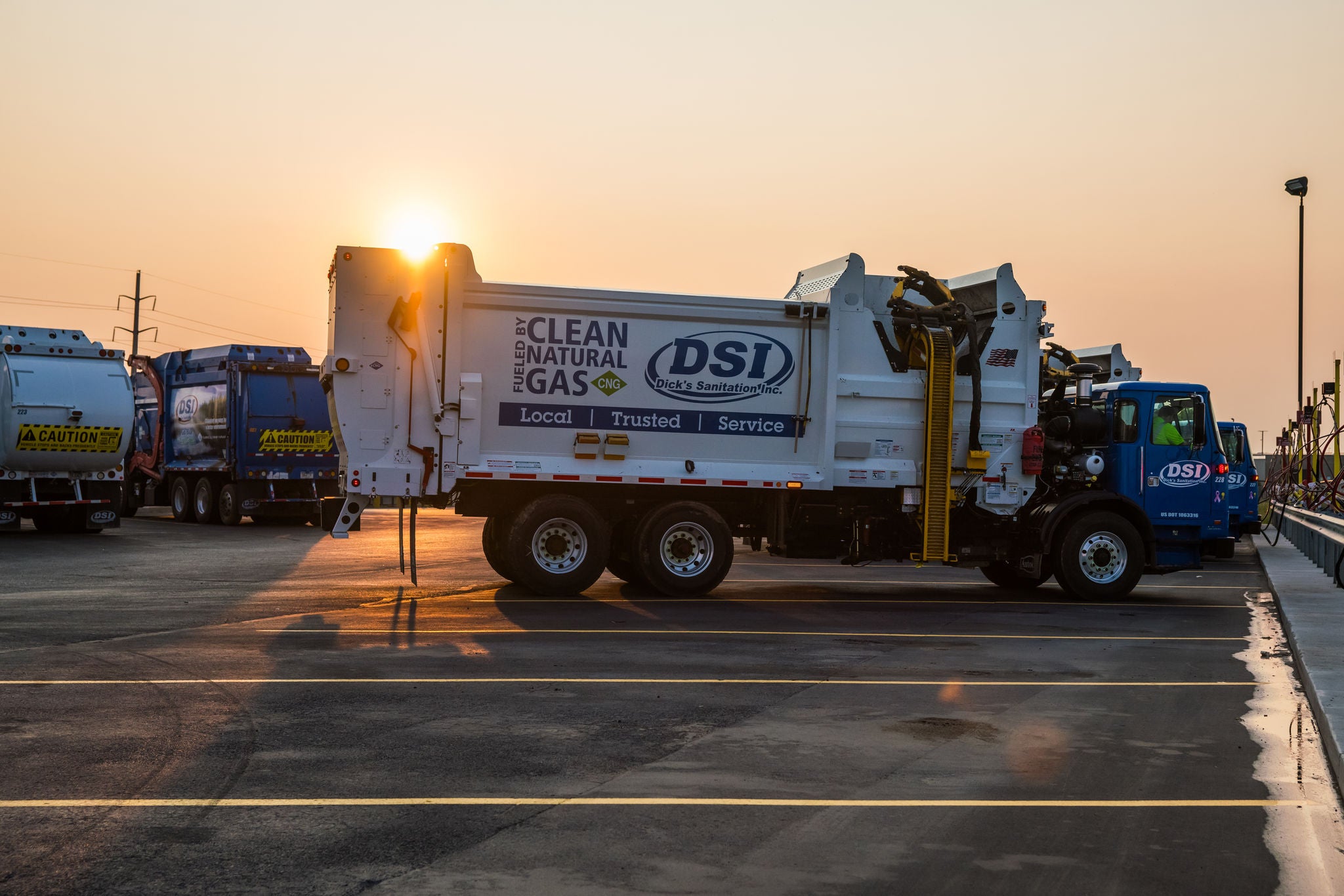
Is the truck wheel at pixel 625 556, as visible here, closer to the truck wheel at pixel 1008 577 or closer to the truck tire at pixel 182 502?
the truck wheel at pixel 1008 577

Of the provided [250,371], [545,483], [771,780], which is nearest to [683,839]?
[771,780]

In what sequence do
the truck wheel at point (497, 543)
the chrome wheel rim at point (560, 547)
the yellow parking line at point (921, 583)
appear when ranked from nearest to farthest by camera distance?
the chrome wheel rim at point (560, 547) < the truck wheel at point (497, 543) < the yellow parking line at point (921, 583)

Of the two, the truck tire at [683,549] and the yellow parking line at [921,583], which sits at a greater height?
the truck tire at [683,549]

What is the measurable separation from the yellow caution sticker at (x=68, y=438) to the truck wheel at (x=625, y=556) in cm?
1379

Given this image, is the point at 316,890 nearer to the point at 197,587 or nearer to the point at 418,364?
the point at 418,364

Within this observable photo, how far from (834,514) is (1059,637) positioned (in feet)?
12.2

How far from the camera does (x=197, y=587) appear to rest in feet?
53.0

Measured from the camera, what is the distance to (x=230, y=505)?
29.4m

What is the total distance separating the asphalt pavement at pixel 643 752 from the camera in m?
5.44

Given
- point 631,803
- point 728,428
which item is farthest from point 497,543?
point 631,803

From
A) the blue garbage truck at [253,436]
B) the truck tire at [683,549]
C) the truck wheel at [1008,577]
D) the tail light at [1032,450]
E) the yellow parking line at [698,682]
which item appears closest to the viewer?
the yellow parking line at [698,682]

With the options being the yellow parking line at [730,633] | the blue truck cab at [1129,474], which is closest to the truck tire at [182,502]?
the yellow parking line at [730,633]

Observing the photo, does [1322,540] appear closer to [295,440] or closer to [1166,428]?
[1166,428]

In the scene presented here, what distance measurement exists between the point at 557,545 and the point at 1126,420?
7168 millimetres
